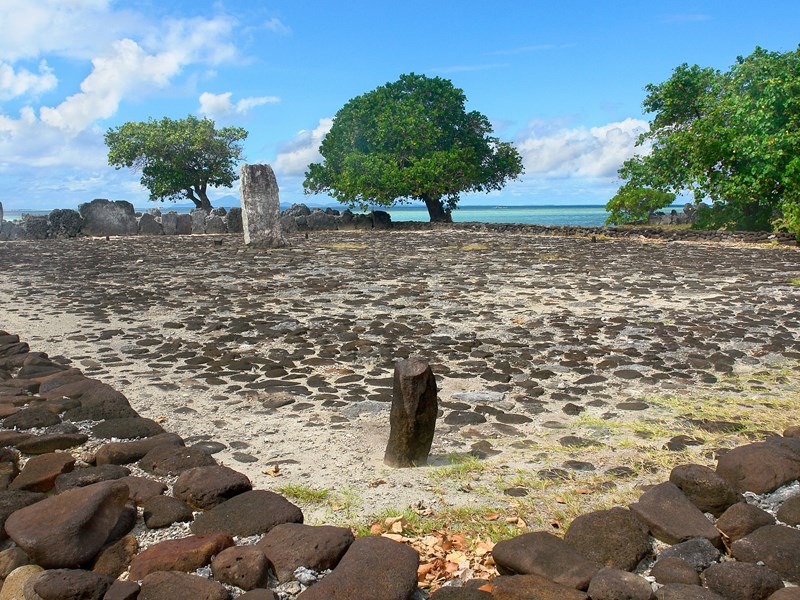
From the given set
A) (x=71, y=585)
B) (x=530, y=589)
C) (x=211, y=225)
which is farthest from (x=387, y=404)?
(x=211, y=225)

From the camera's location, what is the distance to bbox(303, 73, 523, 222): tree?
32250 millimetres

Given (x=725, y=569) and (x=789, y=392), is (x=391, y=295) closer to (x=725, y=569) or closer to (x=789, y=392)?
(x=789, y=392)

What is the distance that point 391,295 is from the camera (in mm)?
10789

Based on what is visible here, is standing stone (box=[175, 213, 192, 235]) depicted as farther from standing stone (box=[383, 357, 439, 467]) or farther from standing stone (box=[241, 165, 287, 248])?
standing stone (box=[383, 357, 439, 467])

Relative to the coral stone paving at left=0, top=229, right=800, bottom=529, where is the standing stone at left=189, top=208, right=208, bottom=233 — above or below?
above

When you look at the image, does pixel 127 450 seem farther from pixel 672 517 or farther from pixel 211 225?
pixel 211 225

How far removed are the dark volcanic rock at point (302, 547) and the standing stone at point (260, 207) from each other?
18.7 meters

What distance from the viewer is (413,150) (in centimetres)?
3325

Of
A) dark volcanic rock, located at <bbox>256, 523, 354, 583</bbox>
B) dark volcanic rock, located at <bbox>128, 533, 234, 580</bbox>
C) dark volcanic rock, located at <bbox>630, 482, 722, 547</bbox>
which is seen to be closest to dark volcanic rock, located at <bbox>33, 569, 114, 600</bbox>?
dark volcanic rock, located at <bbox>128, 533, 234, 580</bbox>

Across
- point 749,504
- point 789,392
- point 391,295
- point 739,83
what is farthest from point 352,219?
point 749,504

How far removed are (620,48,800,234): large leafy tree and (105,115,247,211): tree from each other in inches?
875

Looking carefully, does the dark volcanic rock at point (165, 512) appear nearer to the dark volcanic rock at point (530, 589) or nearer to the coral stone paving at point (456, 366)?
the coral stone paving at point (456, 366)

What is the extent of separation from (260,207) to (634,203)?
604 inches

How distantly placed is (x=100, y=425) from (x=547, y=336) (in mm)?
4814
